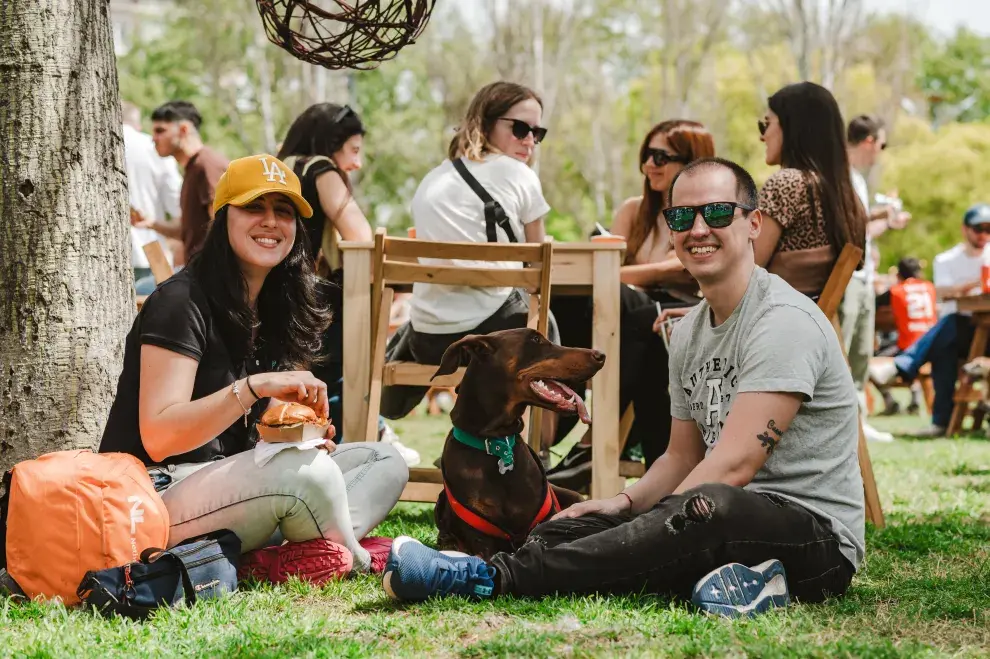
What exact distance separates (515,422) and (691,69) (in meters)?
27.7

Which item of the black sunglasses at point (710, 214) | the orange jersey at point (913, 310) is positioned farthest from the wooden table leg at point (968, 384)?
the black sunglasses at point (710, 214)

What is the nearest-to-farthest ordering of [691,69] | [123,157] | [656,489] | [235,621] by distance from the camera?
[235,621] → [656,489] → [123,157] → [691,69]

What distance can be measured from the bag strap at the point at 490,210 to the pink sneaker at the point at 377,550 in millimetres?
1760

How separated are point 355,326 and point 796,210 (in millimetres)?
2082

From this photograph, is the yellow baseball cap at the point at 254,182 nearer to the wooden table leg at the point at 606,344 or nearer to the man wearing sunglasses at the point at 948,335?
the wooden table leg at the point at 606,344

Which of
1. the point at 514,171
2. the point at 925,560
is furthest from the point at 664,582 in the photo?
the point at 514,171

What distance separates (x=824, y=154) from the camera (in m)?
4.90

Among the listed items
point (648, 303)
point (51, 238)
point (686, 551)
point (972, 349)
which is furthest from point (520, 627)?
point (972, 349)

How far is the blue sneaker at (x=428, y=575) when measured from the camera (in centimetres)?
318

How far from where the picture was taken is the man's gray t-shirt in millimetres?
3201

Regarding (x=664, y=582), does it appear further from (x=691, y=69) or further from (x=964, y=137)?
(x=964, y=137)

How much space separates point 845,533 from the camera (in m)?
3.27

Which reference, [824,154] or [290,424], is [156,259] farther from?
[824,154]

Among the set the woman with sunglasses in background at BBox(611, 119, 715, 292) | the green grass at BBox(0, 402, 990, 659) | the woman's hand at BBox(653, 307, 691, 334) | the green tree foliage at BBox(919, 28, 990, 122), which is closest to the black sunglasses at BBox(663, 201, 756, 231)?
the green grass at BBox(0, 402, 990, 659)
